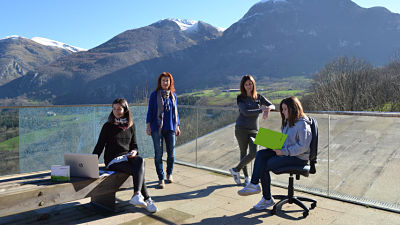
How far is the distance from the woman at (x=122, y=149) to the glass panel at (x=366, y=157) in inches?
108

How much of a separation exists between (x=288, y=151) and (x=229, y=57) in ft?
583

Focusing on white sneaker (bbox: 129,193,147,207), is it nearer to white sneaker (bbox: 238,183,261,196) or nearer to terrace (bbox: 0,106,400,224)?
terrace (bbox: 0,106,400,224)

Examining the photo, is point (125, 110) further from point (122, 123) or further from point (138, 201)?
point (138, 201)

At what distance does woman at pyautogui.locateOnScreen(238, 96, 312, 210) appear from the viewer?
3.73m

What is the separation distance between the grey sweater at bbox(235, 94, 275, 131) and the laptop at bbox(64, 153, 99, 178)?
223 cm

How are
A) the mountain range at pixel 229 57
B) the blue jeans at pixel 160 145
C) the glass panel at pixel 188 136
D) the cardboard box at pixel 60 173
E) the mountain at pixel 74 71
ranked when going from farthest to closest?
the mountain range at pixel 229 57 → the mountain at pixel 74 71 → the glass panel at pixel 188 136 → the blue jeans at pixel 160 145 → the cardboard box at pixel 60 173

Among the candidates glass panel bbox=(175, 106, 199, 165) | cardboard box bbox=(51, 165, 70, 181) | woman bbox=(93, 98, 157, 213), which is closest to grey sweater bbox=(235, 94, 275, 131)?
woman bbox=(93, 98, 157, 213)

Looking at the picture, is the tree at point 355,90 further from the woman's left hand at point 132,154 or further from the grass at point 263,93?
the woman's left hand at point 132,154

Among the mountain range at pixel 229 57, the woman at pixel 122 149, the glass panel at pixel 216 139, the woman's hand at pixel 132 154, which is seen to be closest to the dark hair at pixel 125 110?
the woman at pixel 122 149

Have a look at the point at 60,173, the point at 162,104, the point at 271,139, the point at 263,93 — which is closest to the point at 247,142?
the point at 271,139

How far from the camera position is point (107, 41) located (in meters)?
198

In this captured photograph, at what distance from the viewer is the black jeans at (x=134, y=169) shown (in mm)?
3824

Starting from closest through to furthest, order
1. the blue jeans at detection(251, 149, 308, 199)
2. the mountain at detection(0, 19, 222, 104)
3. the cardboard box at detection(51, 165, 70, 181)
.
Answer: the cardboard box at detection(51, 165, 70, 181) → the blue jeans at detection(251, 149, 308, 199) → the mountain at detection(0, 19, 222, 104)

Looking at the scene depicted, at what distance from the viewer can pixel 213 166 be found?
661cm
